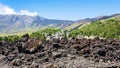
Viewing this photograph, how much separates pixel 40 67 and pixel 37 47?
1417 centimetres

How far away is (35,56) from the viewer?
63.1 metres

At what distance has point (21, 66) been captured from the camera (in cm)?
5822

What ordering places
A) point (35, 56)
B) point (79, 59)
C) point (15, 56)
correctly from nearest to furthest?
point (79, 59) < point (35, 56) < point (15, 56)

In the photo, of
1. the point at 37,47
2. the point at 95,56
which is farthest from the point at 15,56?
the point at 95,56

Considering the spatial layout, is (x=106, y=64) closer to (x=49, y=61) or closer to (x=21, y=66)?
(x=49, y=61)

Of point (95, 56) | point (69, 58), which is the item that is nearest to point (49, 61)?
point (69, 58)

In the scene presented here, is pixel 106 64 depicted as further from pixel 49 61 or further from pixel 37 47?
pixel 37 47

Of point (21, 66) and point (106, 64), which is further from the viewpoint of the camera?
point (21, 66)

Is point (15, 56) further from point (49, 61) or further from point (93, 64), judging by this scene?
point (93, 64)

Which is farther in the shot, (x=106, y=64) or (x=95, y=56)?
(x=95, y=56)

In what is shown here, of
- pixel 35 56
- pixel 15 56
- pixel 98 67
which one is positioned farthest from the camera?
pixel 15 56

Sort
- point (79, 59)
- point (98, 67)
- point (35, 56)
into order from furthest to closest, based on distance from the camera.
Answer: point (35, 56), point (79, 59), point (98, 67)

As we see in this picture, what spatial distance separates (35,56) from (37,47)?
608cm

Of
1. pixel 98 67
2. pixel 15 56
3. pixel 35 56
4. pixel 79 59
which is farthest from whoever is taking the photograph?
pixel 15 56
